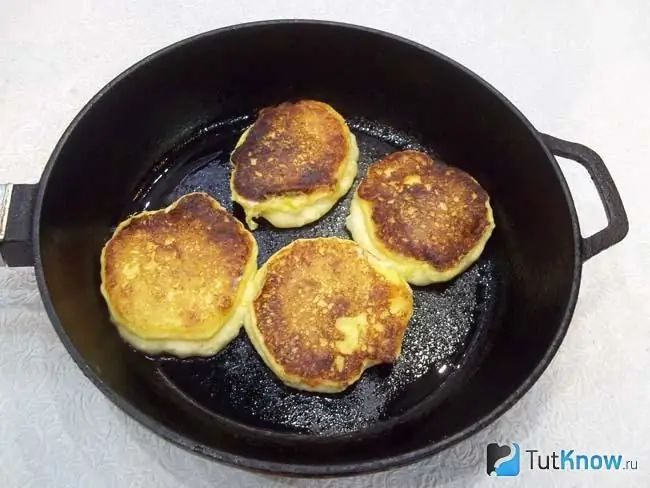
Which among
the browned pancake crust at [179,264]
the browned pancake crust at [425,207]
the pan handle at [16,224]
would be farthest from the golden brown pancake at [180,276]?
the browned pancake crust at [425,207]

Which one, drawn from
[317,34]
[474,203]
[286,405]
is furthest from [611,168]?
[286,405]

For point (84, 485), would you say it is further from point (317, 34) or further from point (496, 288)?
point (317, 34)

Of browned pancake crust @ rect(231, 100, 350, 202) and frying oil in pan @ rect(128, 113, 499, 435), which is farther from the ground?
browned pancake crust @ rect(231, 100, 350, 202)

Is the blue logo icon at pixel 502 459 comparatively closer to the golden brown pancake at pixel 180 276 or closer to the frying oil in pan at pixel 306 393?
the frying oil in pan at pixel 306 393

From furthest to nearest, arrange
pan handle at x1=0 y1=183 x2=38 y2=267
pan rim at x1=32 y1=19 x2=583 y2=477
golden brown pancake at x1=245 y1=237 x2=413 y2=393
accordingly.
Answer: golden brown pancake at x1=245 y1=237 x2=413 y2=393, pan handle at x1=0 y1=183 x2=38 y2=267, pan rim at x1=32 y1=19 x2=583 y2=477

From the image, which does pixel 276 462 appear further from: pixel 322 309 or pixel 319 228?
pixel 319 228

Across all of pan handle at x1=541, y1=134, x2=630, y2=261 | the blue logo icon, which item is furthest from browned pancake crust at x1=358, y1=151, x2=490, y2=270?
the blue logo icon

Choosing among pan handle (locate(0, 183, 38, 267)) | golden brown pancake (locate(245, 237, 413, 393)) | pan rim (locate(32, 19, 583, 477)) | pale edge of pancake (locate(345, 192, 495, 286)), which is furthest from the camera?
pale edge of pancake (locate(345, 192, 495, 286))

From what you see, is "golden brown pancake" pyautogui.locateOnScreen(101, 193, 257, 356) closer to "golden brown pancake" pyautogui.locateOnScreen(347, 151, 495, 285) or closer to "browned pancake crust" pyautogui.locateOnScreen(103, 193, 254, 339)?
"browned pancake crust" pyautogui.locateOnScreen(103, 193, 254, 339)
